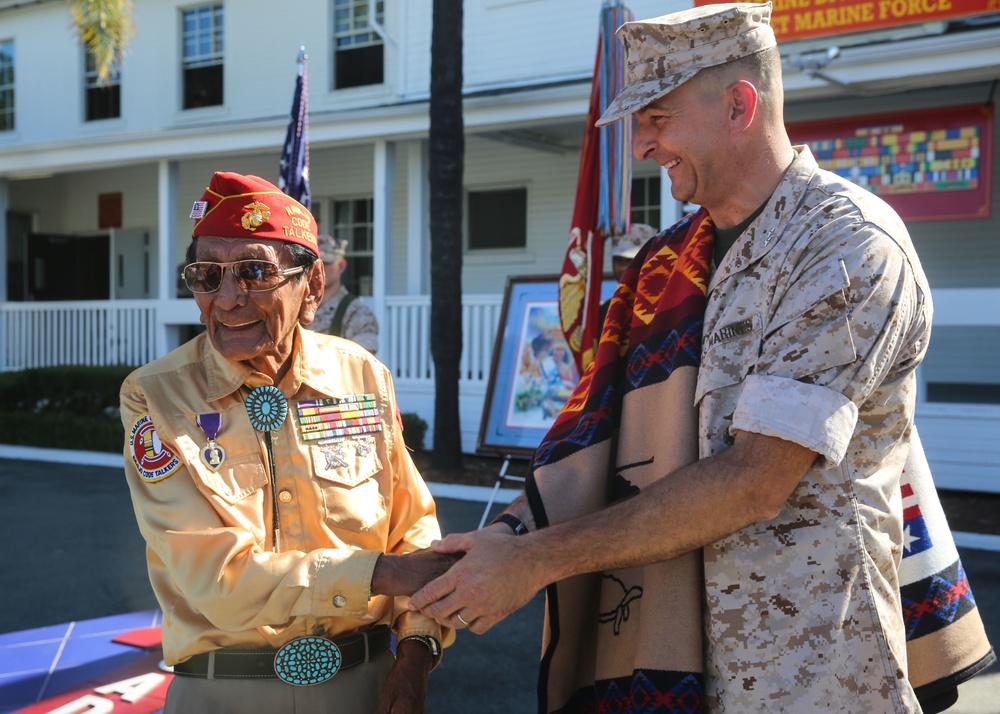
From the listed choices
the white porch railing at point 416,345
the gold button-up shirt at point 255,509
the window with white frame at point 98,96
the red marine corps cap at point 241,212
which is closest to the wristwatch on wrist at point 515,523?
the gold button-up shirt at point 255,509

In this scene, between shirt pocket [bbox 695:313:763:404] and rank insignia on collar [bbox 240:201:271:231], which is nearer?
shirt pocket [bbox 695:313:763:404]

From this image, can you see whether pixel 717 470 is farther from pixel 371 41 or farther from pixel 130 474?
pixel 371 41

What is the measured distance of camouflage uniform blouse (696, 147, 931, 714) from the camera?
1778mm

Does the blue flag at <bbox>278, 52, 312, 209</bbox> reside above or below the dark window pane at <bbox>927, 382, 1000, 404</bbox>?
above

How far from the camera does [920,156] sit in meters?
10.4

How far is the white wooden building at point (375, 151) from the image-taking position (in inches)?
388

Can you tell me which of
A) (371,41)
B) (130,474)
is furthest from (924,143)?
(130,474)

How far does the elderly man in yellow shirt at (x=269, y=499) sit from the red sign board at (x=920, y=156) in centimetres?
855

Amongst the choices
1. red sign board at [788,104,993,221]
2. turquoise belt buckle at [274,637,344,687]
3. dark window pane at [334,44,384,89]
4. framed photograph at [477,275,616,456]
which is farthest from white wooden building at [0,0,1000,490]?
turquoise belt buckle at [274,637,344,687]

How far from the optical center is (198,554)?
2027mm

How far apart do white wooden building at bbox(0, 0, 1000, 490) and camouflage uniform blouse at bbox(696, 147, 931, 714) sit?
25.3 feet

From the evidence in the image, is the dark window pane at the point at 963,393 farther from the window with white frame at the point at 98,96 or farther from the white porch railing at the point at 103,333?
the window with white frame at the point at 98,96

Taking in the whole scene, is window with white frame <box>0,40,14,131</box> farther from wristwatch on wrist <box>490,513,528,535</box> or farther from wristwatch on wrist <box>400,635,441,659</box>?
wristwatch on wrist <box>490,513,528,535</box>

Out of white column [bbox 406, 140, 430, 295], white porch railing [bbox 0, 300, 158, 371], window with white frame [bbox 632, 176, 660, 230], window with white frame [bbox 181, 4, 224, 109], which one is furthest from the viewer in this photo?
window with white frame [bbox 181, 4, 224, 109]
